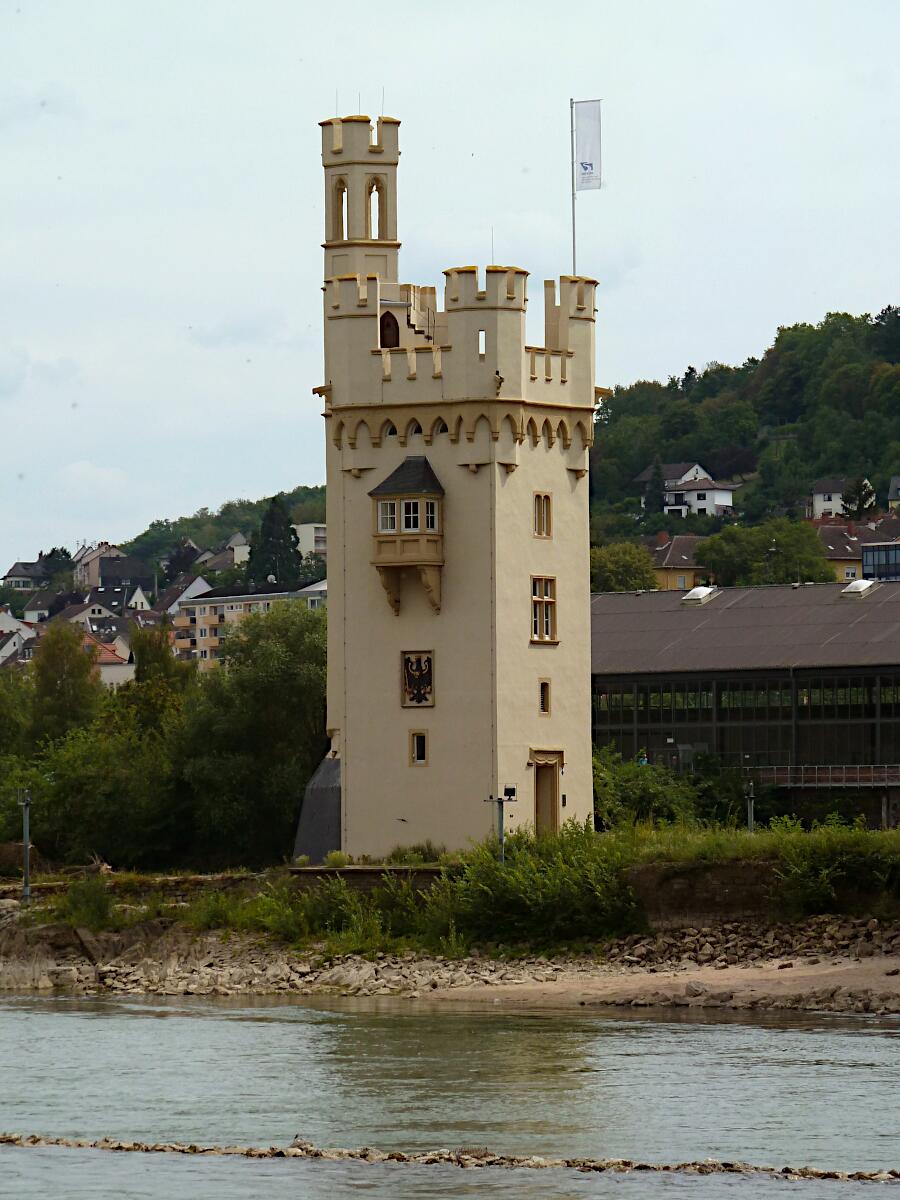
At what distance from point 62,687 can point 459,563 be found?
50998 millimetres

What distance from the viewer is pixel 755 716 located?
272 ft

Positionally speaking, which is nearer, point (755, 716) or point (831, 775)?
point (831, 775)

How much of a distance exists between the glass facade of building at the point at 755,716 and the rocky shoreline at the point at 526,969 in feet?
76.1

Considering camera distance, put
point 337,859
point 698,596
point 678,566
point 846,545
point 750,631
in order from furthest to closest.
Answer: point 846,545 → point 678,566 → point 698,596 → point 750,631 → point 337,859

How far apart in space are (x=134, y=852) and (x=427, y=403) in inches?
748

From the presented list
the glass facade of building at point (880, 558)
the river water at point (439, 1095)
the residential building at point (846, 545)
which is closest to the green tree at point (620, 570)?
the residential building at point (846, 545)

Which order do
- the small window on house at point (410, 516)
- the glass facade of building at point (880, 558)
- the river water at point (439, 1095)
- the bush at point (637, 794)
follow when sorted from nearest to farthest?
the river water at point (439, 1095), the small window on house at point (410, 516), the bush at point (637, 794), the glass facade of building at point (880, 558)

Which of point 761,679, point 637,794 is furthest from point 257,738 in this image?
point 761,679

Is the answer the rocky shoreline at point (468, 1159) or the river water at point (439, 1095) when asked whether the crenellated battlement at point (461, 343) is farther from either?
the rocky shoreline at point (468, 1159)

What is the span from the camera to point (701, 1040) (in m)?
47.0

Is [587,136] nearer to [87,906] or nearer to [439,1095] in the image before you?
[87,906]

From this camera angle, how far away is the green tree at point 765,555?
161 metres

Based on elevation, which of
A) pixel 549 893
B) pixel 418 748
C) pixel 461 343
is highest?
pixel 461 343

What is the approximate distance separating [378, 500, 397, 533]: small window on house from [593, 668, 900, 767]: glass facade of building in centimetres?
1988
